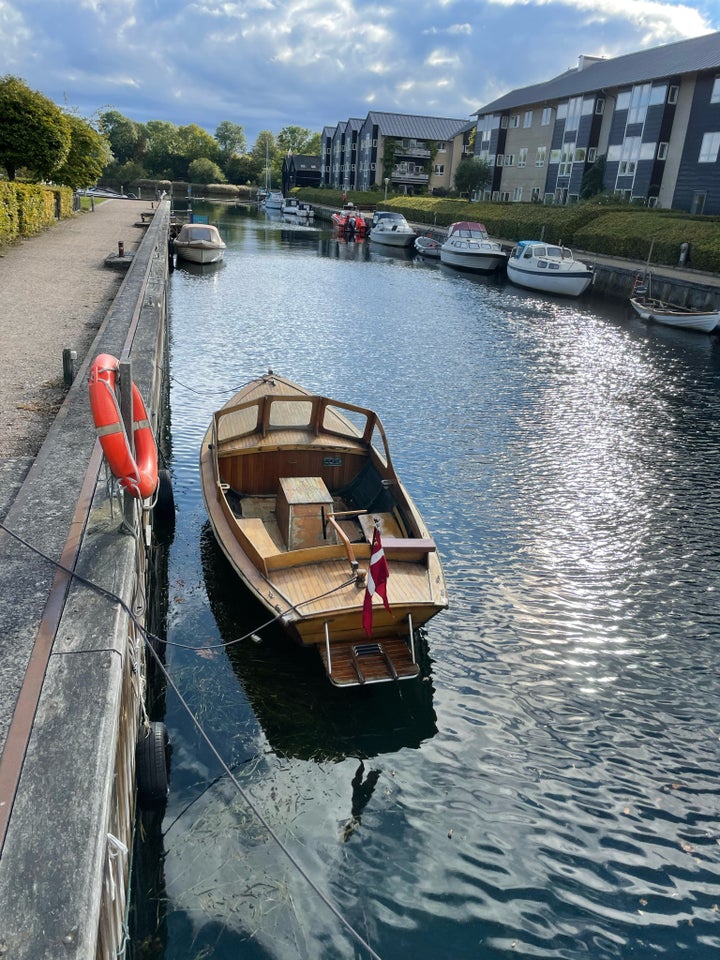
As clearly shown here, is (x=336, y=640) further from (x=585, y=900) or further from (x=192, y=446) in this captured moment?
(x=192, y=446)

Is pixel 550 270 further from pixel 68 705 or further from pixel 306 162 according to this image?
pixel 306 162

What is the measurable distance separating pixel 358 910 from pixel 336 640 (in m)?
3.04

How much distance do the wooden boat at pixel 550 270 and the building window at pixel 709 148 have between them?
16.8 meters

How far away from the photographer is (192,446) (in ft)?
53.2

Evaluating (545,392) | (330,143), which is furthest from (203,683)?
(330,143)

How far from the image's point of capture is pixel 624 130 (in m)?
59.7

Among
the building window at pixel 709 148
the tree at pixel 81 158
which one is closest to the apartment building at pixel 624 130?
the building window at pixel 709 148

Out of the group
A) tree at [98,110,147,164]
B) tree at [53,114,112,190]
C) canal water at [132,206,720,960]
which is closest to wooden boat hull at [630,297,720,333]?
canal water at [132,206,720,960]

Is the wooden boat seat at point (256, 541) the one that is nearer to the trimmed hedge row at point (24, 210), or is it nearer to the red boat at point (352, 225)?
the trimmed hedge row at point (24, 210)

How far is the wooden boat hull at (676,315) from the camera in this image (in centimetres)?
3222

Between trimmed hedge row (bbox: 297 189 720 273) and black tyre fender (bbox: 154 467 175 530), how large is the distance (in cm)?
3563

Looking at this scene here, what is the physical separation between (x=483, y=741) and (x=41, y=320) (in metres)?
16.3

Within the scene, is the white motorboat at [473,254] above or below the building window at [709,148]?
below

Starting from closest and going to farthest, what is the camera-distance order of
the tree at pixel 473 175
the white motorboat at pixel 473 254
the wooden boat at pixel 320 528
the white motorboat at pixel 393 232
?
the wooden boat at pixel 320 528, the white motorboat at pixel 473 254, the white motorboat at pixel 393 232, the tree at pixel 473 175
